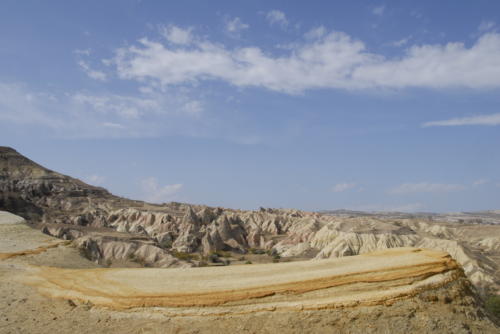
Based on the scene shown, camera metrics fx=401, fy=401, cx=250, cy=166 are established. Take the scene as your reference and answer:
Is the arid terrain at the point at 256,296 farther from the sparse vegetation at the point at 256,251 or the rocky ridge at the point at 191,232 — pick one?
the sparse vegetation at the point at 256,251

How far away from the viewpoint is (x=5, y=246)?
23078 mm

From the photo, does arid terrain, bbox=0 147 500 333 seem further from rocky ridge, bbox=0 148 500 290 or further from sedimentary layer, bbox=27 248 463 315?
rocky ridge, bbox=0 148 500 290

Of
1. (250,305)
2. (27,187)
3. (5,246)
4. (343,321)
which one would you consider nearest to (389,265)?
(343,321)

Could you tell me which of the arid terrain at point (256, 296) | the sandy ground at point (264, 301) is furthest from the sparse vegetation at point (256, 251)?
the sandy ground at point (264, 301)

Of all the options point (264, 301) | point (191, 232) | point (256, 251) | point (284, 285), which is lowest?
point (256, 251)

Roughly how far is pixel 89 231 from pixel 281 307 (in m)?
53.4

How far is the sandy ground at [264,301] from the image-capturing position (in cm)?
868

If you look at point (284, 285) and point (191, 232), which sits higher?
point (284, 285)

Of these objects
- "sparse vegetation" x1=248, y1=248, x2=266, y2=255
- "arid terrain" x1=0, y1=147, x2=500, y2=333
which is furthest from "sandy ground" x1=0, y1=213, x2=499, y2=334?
"sparse vegetation" x1=248, y1=248, x2=266, y2=255

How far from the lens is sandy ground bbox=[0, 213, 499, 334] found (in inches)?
342

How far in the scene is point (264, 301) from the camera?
9.76 metres

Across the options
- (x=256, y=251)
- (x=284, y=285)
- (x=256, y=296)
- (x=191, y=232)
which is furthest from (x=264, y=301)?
(x=191, y=232)

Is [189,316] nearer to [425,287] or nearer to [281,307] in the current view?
[281,307]

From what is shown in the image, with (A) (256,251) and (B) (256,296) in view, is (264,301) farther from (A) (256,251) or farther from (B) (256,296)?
(A) (256,251)
